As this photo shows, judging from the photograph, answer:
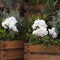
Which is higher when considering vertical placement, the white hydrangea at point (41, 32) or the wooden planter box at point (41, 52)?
the white hydrangea at point (41, 32)

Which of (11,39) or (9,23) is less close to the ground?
(9,23)

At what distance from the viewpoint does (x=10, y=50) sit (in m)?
2.49

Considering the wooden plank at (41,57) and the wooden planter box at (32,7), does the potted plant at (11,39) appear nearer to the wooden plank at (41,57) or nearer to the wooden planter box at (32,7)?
the wooden plank at (41,57)

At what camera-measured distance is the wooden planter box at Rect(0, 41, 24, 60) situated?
2.47m

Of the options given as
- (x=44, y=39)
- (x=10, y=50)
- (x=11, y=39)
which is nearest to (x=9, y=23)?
(x=11, y=39)

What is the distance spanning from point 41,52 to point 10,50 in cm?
34

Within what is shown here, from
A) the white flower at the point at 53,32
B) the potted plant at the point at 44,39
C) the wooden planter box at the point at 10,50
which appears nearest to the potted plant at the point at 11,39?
the wooden planter box at the point at 10,50

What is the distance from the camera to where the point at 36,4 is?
297cm

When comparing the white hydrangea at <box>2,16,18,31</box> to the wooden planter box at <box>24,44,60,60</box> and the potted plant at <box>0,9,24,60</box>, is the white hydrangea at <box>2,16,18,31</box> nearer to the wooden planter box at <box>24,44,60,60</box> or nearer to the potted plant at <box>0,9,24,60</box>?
the potted plant at <box>0,9,24,60</box>

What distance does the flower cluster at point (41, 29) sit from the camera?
2.43m

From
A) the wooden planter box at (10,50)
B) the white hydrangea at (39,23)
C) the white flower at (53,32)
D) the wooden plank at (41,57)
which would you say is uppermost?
the white hydrangea at (39,23)

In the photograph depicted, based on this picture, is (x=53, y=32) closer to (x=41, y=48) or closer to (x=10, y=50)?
(x=41, y=48)

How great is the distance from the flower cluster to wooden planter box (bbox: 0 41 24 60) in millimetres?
214

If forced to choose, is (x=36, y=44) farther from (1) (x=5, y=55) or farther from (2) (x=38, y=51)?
(1) (x=5, y=55)
